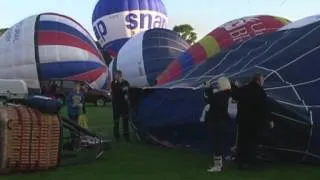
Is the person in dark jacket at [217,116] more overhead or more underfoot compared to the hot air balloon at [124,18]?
more underfoot

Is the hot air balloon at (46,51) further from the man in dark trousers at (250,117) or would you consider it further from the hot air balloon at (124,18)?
the man in dark trousers at (250,117)

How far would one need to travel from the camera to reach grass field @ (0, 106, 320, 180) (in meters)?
8.22

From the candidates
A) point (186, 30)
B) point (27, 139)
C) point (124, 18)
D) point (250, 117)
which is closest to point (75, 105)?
point (27, 139)

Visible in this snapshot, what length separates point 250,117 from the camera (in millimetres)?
8688

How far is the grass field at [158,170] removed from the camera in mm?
8219

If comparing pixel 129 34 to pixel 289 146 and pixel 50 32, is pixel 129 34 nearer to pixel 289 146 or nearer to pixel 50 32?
pixel 50 32

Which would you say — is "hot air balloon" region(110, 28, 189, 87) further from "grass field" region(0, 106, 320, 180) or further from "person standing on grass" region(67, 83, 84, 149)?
"grass field" region(0, 106, 320, 180)

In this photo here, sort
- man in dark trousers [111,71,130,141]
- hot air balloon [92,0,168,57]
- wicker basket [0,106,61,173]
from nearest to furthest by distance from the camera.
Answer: wicker basket [0,106,61,173], man in dark trousers [111,71,130,141], hot air balloon [92,0,168,57]

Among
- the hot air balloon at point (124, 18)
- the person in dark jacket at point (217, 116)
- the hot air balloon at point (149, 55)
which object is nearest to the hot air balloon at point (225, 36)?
the hot air balloon at point (149, 55)

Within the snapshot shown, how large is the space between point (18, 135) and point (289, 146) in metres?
3.70

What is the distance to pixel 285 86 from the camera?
9.73m

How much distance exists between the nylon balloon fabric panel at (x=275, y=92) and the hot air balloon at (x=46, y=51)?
15.1 m

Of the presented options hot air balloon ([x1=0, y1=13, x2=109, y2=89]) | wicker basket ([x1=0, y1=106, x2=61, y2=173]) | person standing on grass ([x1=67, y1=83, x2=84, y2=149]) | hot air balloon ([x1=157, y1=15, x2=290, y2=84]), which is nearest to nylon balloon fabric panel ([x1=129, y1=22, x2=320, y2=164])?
person standing on grass ([x1=67, y1=83, x2=84, y2=149])

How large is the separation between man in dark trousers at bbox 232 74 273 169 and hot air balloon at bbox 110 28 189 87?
51.6 feet
